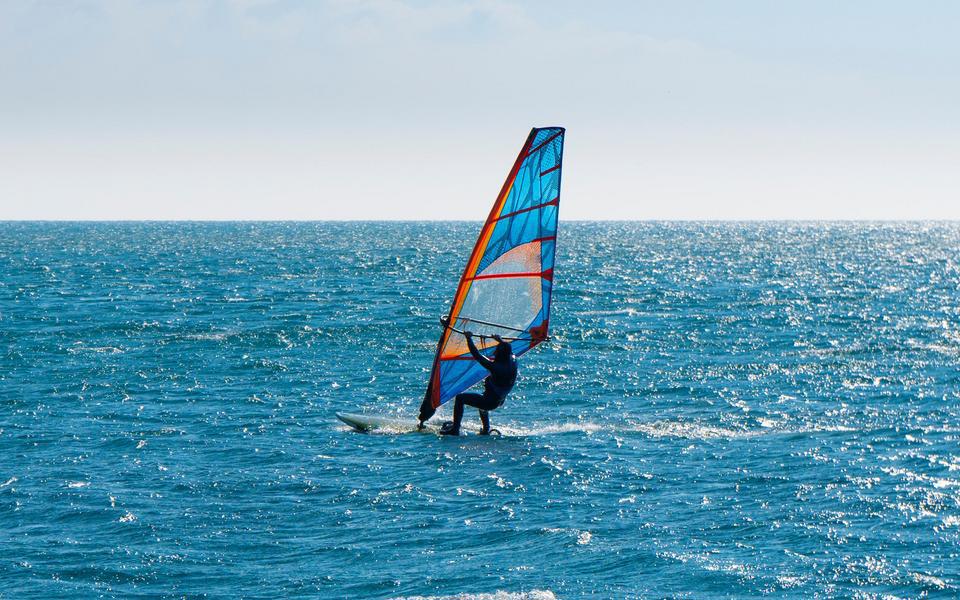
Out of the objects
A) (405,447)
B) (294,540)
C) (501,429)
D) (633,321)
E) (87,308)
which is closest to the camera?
(294,540)

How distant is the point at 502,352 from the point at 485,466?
2.72 m

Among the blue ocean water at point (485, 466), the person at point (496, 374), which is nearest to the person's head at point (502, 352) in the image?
the person at point (496, 374)

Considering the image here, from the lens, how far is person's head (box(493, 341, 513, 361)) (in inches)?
910

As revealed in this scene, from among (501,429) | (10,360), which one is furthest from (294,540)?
(10,360)

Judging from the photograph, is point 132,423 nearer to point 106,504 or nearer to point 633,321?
point 106,504

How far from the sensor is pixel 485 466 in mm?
21641

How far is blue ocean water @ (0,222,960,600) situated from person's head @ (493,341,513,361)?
197cm

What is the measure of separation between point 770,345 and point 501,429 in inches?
756

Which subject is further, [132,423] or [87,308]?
[87,308]

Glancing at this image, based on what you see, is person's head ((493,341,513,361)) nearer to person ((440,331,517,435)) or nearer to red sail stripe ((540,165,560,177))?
person ((440,331,517,435))

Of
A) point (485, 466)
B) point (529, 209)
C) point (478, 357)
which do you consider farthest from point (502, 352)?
point (529, 209)

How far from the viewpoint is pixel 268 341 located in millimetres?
42281

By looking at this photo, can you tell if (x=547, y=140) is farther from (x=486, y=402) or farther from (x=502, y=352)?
(x=486, y=402)

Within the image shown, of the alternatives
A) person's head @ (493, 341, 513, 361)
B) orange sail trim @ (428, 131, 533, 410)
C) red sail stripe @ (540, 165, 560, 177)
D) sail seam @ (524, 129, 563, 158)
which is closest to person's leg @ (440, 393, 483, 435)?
orange sail trim @ (428, 131, 533, 410)
